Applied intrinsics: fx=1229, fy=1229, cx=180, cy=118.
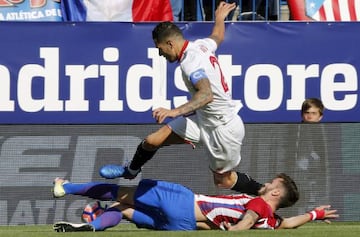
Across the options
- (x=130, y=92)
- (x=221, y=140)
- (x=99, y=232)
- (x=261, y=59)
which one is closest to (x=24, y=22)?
(x=130, y=92)

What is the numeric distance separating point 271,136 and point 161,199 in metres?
3.01

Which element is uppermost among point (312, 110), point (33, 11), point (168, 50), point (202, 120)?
point (33, 11)

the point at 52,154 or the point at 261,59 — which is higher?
the point at 261,59

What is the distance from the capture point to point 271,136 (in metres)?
14.1

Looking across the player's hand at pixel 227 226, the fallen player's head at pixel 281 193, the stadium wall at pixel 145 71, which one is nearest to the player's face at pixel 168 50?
the fallen player's head at pixel 281 193

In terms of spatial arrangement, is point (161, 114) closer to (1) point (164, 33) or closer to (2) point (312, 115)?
(1) point (164, 33)

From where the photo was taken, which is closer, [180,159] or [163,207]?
[163,207]

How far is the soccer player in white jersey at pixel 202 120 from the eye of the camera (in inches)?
455

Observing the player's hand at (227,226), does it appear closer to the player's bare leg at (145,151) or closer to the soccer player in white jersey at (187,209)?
the soccer player in white jersey at (187,209)

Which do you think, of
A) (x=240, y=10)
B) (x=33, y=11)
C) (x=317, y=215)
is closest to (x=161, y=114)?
(x=317, y=215)

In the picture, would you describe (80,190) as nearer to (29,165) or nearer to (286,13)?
(29,165)

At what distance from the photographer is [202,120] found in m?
12.2

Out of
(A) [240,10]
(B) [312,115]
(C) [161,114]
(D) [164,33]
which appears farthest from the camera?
(A) [240,10]

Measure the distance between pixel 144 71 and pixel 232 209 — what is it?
4095mm
